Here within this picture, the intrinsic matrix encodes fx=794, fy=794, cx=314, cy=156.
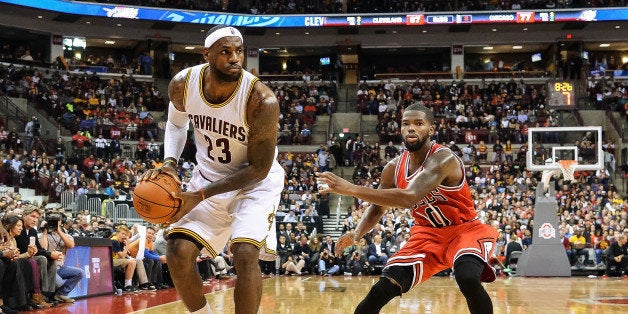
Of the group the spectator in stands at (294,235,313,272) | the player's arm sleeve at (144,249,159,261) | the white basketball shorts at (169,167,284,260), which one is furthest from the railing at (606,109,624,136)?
the white basketball shorts at (169,167,284,260)

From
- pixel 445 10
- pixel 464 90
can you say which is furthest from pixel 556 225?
pixel 445 10

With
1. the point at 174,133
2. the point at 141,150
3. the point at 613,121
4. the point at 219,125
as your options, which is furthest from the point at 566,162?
the point at 219,125

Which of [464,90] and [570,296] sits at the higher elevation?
[464,90]

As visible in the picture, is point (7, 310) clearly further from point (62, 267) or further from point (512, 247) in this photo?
point (512, 247)

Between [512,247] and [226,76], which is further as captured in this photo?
[512,247]

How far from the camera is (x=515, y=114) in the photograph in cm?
3347

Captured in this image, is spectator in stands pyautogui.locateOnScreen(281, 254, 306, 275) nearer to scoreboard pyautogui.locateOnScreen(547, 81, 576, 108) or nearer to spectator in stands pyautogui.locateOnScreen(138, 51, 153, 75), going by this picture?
scoreboard pyautogui.locateOnScreen(547, 81, 576, 108)

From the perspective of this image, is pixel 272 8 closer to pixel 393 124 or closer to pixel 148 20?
pixel 148 20

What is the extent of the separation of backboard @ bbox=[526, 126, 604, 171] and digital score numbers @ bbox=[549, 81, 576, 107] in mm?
6376

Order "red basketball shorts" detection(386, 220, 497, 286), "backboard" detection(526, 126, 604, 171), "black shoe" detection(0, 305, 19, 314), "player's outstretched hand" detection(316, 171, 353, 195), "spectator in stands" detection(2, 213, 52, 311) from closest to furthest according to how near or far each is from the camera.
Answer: "player's outstretched hand" detection(316, 171, 353, 195)
"red basketball shorts" detection(386, 220, 497, 286)
"black shoe" detection(0, 305, 19, 314)
"spectator in stands" detection(2, 213, 52, 311)
"backboard" detection(526, 126, 604, 171)

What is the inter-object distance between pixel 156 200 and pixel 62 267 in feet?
24.7

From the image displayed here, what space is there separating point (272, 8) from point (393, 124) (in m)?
9.81

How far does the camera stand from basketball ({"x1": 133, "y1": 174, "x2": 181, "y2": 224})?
4871 millimetres

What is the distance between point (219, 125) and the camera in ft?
17.3
